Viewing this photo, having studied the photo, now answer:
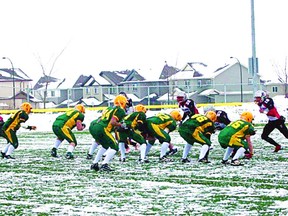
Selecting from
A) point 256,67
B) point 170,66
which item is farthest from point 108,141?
point 170,66

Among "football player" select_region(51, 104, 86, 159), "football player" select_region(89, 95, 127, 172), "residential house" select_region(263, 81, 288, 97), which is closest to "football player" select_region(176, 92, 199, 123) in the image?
"football player" select_region(51, 104, 86, 159)

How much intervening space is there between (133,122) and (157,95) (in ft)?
134

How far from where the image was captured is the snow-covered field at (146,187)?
1017cm

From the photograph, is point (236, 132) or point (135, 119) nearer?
point (236, 132)

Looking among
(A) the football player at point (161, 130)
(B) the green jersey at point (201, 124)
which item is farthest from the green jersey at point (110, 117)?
(A) the football player at point (161, 130)

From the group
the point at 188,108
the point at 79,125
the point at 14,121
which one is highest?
the point at 188,108

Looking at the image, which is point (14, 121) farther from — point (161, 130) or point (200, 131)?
point (200, 131)

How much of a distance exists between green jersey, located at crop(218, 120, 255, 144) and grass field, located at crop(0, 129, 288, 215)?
24.4 inches

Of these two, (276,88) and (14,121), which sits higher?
(276,88)

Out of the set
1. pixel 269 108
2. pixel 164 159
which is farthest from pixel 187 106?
pixel 164 159

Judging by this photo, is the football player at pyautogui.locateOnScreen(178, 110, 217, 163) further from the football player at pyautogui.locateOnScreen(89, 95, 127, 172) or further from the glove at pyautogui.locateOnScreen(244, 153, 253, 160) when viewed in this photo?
the football player at pyautogui.locateOnScreen(89, 95, 127, 172)

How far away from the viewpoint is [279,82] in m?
77.9

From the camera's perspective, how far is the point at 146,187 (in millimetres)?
A: 12422

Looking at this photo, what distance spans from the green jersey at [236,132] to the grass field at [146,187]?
619 millimetres
